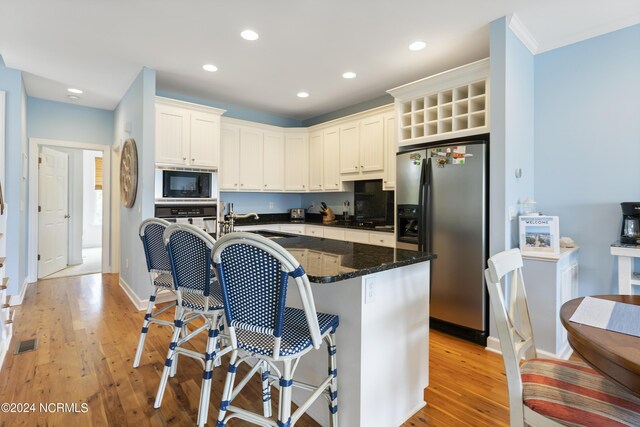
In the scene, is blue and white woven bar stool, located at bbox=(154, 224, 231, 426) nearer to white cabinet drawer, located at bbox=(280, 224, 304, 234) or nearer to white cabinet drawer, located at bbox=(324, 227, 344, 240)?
white cabinet drawer, located at bbox=(324, 227, 344, 240)

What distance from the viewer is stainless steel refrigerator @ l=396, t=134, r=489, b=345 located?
2.79 m

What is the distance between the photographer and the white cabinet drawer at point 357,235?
4086mm

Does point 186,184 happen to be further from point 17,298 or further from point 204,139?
point 17,298

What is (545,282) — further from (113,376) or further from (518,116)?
(113,376)

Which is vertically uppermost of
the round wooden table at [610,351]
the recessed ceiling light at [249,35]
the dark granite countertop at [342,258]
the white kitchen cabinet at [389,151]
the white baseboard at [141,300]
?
the recessed ceiling light at [249,35]

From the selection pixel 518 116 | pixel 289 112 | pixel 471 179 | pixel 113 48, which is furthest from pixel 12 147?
pixel 518 116

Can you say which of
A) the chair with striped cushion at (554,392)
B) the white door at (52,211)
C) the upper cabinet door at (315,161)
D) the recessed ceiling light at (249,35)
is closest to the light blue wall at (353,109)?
the upper cabinet door at (315,161)

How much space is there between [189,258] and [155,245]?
591 mm

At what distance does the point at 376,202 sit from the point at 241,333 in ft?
11.5

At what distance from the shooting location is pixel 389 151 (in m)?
4.08

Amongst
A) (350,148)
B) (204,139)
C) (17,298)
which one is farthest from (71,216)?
(350,148)

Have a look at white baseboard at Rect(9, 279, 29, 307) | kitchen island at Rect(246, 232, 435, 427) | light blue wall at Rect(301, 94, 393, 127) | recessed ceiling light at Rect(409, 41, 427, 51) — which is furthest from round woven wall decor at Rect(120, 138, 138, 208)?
recessed ceiling light at Rect(409, 41, 427, 51)

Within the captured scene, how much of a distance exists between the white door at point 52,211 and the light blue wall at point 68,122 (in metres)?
0.40

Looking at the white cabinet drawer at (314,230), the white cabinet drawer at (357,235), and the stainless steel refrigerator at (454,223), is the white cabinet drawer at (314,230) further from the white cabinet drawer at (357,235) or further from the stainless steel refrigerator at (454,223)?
the stainless steel refrigerator at (454,223)
